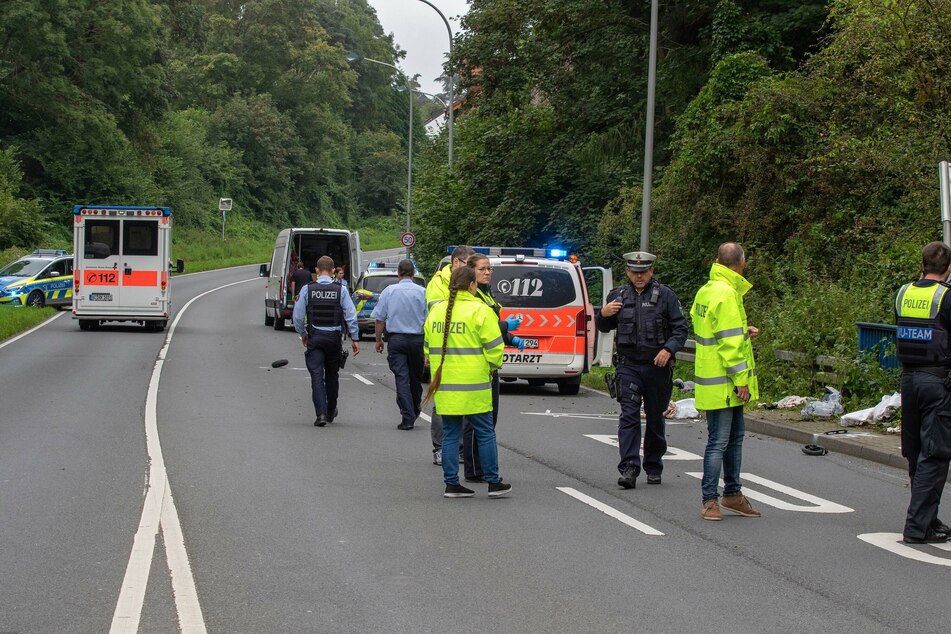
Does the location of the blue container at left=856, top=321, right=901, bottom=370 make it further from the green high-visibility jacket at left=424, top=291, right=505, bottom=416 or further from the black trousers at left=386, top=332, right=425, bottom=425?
the green high-visibility jacket at left=424, top=291, right=505, bottom=416

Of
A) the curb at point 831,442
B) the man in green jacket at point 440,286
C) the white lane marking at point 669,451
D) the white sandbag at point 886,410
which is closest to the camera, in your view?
the man in green jacket at point 440,286

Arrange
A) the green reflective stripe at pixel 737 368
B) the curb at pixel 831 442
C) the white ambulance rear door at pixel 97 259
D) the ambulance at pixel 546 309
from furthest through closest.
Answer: the white ambulance rear door at pixel 97 259 → the ambulance at pixel 546 309 → the curb at pixel 831 442 → the green reflective stripe at pixel 737 368

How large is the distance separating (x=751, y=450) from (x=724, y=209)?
11384 mm

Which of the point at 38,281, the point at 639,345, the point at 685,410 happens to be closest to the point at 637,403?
the point at 639,345

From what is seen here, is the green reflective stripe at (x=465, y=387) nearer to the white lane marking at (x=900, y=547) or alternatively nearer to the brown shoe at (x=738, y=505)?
the brown shoe at (x=738, y=505)

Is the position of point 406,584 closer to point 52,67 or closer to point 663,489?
point 663,489

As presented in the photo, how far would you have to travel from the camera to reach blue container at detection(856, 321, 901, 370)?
14.3 metres

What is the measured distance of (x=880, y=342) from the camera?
47.5ft

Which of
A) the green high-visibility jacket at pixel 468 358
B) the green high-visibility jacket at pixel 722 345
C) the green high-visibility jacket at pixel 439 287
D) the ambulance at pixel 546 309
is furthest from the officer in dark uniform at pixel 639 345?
the ambulance at pixel 546 309

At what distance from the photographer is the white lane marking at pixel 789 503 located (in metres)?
8.88

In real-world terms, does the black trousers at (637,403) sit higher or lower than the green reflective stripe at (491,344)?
lower

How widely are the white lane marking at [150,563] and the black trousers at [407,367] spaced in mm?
2990

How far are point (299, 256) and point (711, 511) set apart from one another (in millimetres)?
24907

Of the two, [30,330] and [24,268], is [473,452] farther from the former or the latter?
[24,268]
